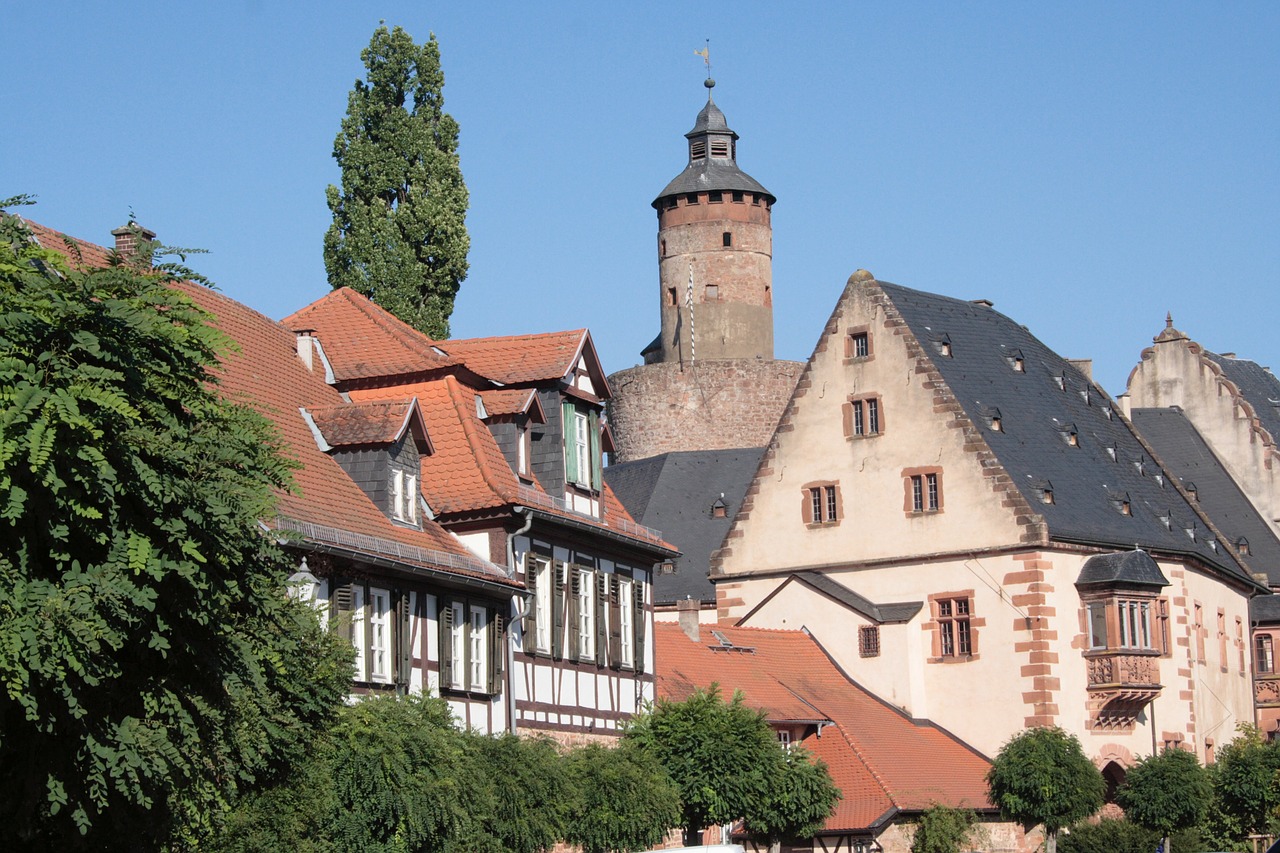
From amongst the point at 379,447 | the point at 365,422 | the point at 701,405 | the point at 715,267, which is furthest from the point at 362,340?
the point at 715,267

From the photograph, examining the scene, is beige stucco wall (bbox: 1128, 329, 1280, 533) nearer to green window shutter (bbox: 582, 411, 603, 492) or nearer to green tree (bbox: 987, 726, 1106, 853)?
green tree (bbox: 987, 726, 1106, 853)

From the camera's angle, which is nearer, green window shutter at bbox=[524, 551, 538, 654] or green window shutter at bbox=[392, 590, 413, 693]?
green window shutter at bbox=[392, 590, 413, 693]

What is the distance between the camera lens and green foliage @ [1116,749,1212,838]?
4722cm

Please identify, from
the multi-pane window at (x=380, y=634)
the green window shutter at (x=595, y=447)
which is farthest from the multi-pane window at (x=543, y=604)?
the multi-pane window at (x=380, y=634)

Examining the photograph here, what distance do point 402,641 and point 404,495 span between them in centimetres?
237

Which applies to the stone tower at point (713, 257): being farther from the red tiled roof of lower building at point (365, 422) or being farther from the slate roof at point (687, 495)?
the red tiled roof of lower building at point (365, 422)

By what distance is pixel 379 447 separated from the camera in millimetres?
27641

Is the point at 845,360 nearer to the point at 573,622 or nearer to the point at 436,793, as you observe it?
the point at 573,622

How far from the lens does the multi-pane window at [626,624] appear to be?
111 feet

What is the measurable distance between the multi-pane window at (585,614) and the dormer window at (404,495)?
4340 millimetres

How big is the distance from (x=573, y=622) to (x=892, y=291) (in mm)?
21690

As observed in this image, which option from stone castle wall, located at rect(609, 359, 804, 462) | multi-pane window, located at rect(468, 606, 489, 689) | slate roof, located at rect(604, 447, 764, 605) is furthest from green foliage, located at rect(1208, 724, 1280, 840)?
stone castle wall, located at rect(609, 359, 804, 462)

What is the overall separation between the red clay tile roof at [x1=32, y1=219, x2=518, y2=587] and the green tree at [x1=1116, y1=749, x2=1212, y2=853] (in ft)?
75.3

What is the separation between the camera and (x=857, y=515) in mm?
50406
